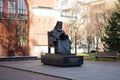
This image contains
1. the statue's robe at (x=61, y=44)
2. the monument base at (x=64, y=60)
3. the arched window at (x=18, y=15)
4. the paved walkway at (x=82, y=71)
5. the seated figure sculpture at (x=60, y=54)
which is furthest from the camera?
the arched window at (x=18, y=15)

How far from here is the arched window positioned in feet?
97.2

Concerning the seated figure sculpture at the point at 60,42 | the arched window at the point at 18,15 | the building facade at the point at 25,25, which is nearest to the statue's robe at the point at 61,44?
the seated figure sculpture at the point at 60,42

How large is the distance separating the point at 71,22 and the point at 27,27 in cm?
866

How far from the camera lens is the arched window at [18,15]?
29.6 m

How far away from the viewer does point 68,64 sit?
17.5 metres

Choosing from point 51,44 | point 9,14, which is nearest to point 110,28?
point 51,44

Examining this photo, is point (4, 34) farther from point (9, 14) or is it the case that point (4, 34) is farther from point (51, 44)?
point (51, 44)

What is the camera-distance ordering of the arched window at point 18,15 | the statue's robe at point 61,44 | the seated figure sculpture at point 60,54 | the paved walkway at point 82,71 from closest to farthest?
the paved walkway at point 82,71 < the seated figure sculpture at point 60,54 < the statue's robe at point 61,44 < the arched window at point 18,15

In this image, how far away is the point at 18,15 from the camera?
30516mm

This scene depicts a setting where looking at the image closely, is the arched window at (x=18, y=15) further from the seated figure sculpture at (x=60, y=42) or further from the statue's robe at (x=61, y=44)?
the statue's robe at (x=61, y=44)

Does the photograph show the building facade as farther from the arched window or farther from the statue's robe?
the statue's robe

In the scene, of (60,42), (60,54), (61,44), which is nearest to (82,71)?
(60,54)

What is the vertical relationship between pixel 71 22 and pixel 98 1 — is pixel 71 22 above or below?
below

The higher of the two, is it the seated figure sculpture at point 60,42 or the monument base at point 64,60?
the seated figure sculpture at point 60,42
